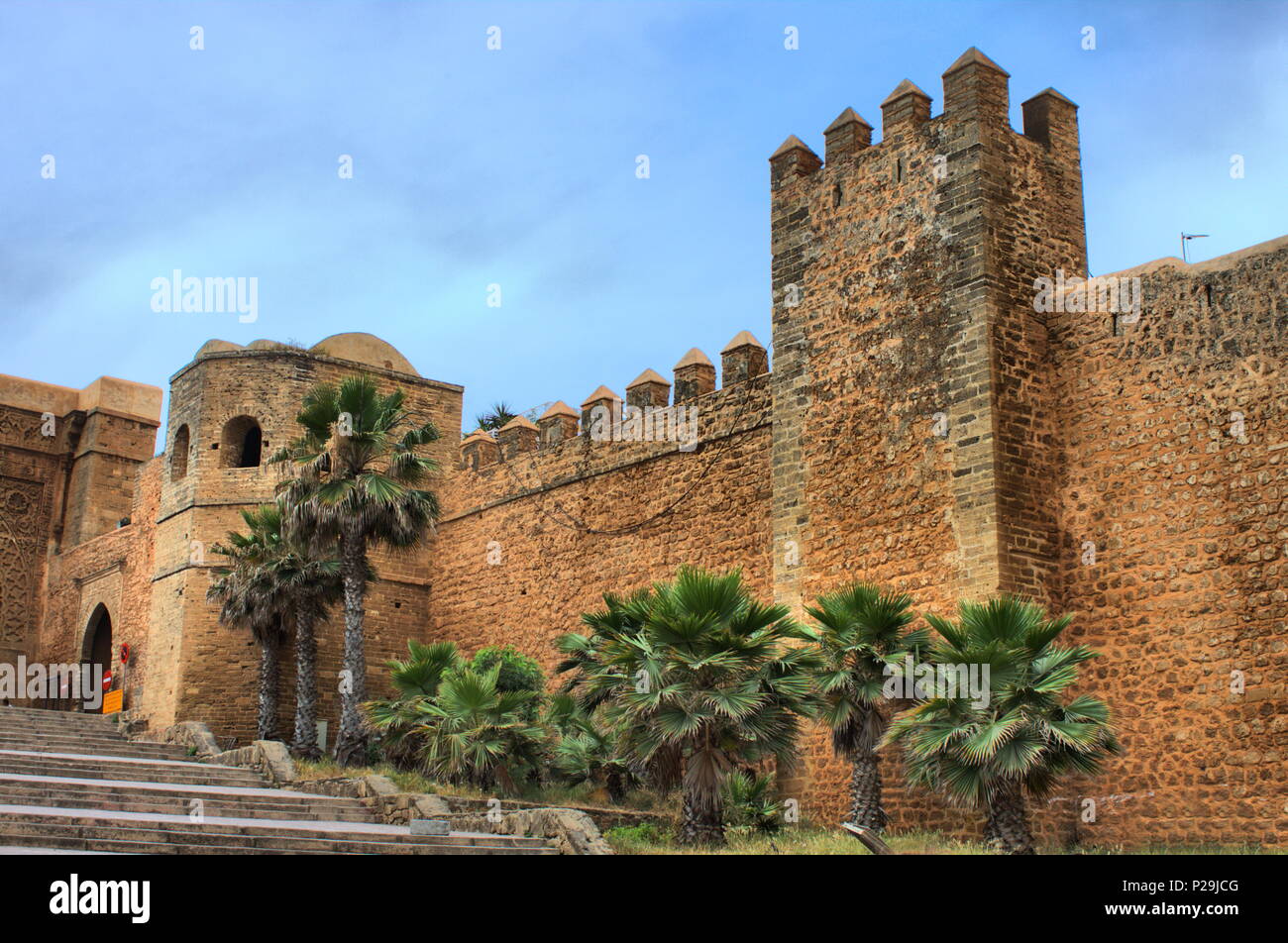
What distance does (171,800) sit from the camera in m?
13.5

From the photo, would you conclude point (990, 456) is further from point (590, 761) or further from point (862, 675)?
point (590, 761)

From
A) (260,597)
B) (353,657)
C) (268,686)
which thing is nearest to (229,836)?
(353,657)

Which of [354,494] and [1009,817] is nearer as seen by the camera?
[1009,817]

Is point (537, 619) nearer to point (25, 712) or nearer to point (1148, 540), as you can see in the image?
point (25, 712)

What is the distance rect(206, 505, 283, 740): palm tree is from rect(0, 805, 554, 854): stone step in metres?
7.46

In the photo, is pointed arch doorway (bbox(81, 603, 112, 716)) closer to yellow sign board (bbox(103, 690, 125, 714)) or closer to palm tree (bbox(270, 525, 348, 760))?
yellow sign board (bbox(103, 690, 125, 714))

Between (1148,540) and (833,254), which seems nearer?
(1148,540)

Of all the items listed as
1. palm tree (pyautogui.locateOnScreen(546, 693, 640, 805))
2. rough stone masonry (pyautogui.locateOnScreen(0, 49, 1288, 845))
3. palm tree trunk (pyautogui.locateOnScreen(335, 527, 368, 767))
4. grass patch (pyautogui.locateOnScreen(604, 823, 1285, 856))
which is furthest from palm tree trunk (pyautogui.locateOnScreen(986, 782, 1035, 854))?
palm tree trunk (pyautogui.locateOnScreen(335, 527, 368, 767))

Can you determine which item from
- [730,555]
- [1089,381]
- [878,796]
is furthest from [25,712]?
[1089,381]

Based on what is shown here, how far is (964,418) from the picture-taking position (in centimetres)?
1392

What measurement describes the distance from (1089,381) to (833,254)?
3.16 metres

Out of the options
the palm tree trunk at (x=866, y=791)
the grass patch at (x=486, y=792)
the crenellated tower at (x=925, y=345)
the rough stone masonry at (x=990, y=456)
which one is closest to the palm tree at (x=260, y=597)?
the grass patch at (x=486, y=792)

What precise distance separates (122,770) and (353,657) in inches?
143

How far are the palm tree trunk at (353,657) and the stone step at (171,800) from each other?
2.99 metres
